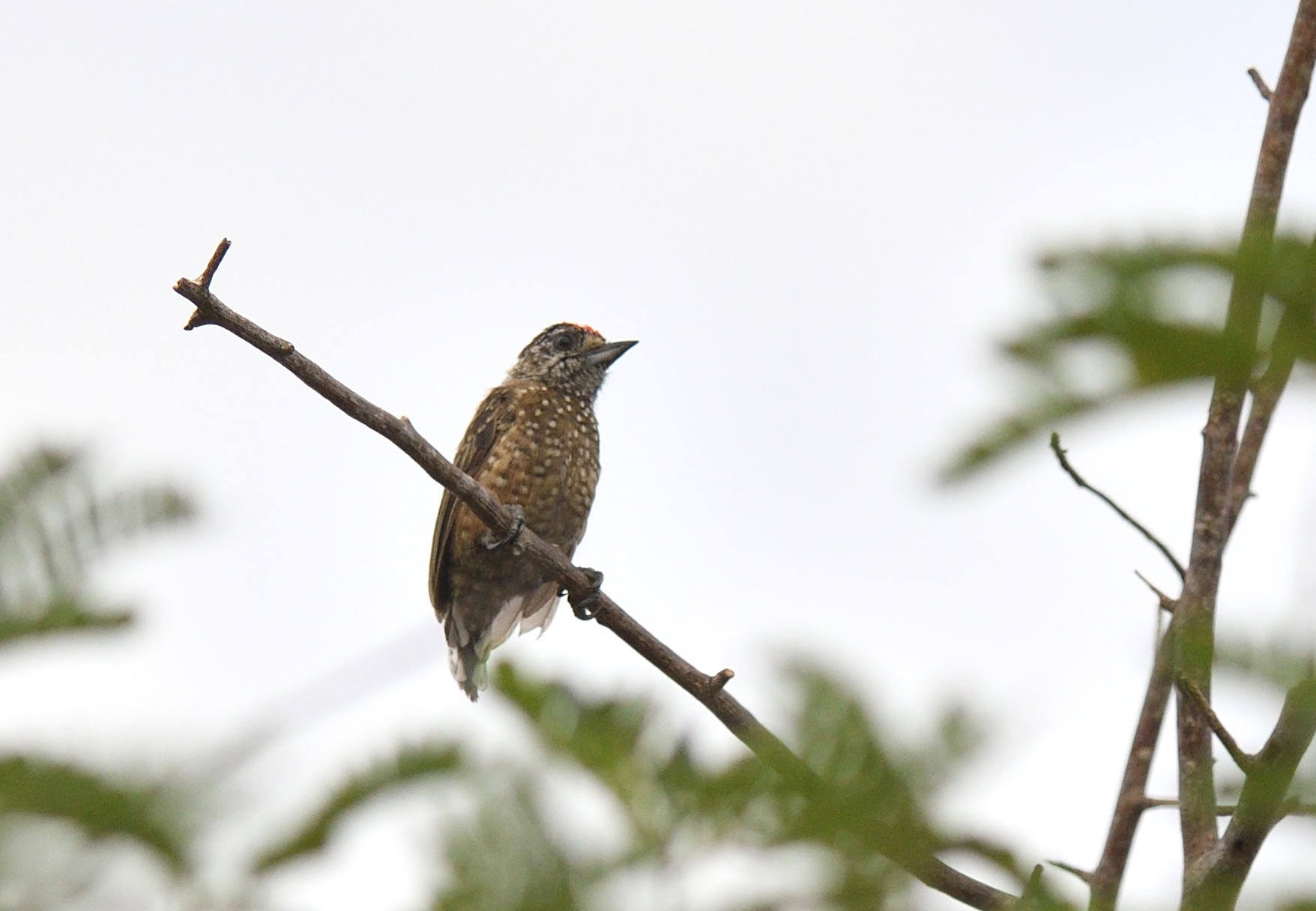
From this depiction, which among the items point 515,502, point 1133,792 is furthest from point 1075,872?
point 515,502

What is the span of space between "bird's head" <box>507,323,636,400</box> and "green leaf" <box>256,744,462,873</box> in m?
5.61

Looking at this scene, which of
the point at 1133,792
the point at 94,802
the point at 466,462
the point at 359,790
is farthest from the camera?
the point at 466,462

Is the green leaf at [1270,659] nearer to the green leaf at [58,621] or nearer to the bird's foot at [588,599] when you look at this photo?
the green leaf at [58,621]

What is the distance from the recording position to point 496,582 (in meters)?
7.18

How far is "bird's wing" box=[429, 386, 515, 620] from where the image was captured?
723 centimetres

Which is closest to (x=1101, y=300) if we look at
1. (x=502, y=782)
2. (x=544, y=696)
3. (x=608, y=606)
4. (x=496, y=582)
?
(x=502, y=782)

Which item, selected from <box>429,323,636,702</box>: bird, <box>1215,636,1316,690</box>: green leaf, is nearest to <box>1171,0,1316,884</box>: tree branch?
<box>1215,636,1316,690</box>: green leaf

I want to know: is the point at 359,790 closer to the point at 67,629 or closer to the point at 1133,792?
the point at 67,629

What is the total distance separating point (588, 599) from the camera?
508 centimetres

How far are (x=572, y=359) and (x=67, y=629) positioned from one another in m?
5.78

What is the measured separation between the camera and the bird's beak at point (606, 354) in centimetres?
782

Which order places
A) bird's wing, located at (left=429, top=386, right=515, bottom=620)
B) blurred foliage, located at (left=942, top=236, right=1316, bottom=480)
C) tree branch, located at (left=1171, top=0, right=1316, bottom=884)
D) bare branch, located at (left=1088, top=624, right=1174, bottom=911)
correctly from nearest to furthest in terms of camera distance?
blurred foliage, located at (left=942, top=236, right=1316, bottom=480) → tree branch, located at (left=1171, top=0, right=1316, bottom=884) → bare branch, located at (left=1088, top=624, right=1174, bottom=911) → bird's wing, located at (left=429, top=386, right=515, bottom=620)

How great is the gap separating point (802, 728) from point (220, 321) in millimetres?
2473

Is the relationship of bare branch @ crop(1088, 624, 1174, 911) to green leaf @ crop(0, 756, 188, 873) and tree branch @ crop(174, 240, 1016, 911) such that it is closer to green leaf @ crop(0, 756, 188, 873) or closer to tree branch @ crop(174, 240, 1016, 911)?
tree branch @ crop(174, 240, 1016, 911)
